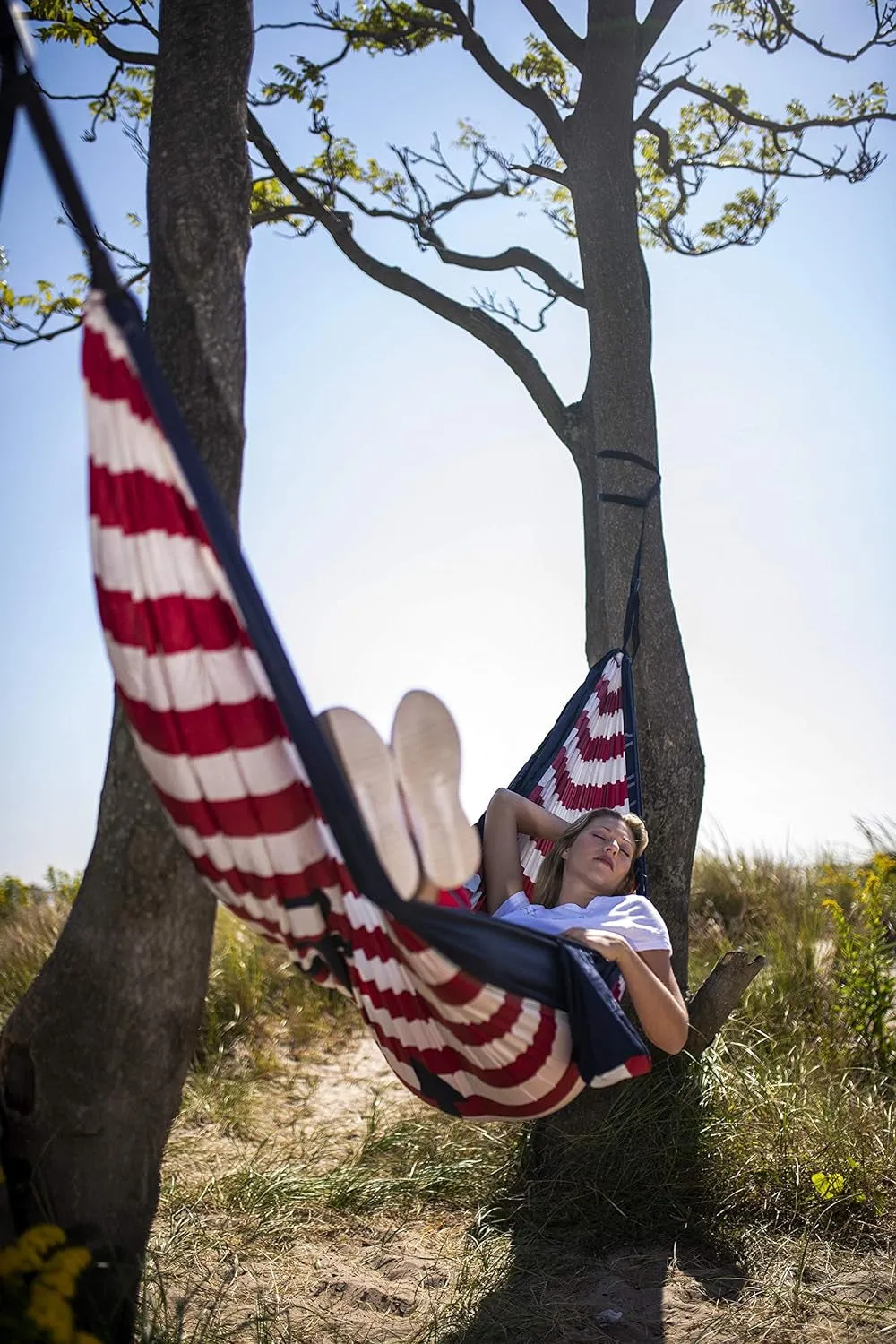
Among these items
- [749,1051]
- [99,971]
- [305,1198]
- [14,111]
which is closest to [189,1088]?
[305,1198]

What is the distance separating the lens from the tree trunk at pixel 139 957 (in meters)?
1.61

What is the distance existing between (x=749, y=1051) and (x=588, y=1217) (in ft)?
2.49

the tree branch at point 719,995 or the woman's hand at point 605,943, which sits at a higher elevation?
the woman's hand at point 605,943

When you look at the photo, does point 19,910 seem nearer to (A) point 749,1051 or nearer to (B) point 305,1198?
(B) point 305,1198

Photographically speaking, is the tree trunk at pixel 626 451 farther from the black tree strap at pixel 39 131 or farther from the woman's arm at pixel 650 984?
the black tree strap at pixel 39 131

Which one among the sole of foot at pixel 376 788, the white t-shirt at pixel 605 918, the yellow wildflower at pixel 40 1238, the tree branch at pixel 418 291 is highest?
the tree branch at pixel 418 291

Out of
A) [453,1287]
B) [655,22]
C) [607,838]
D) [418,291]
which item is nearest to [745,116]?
[655,22]

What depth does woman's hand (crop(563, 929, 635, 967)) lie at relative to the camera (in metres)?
1.96

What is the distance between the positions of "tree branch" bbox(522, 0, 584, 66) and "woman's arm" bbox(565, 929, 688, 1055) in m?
2.93

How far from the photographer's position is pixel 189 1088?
3.44 metres

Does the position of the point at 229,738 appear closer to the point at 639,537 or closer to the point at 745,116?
the point at 639,537

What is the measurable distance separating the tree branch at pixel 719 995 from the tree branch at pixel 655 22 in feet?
9.85

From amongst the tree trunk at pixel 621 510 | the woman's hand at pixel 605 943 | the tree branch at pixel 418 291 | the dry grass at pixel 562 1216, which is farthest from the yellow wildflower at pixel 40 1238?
the tree branch at pixel 418 291

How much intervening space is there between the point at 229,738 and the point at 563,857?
3.86 ft
